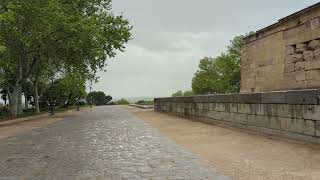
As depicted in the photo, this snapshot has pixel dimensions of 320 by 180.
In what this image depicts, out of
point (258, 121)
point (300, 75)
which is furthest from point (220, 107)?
point (258, 121)

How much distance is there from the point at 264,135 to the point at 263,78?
715 cm

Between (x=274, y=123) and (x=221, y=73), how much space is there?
221ft

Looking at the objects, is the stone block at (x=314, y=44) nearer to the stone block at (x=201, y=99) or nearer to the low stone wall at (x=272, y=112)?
the low stone wall at (x=272, y=112)

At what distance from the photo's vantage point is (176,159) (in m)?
8.98

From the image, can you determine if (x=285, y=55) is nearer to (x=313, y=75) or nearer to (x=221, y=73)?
(x=313, y=75)

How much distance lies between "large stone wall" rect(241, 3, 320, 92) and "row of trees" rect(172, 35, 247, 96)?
34.7 meters

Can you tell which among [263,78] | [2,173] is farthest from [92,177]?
[263,78]

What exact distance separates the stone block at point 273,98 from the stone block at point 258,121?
53cm

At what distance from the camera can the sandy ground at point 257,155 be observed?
23.3 ft

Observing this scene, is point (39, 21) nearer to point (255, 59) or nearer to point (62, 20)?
point (62, 20)

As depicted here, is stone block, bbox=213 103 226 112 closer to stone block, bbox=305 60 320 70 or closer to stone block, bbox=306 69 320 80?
stone block, bbox=306 69 320 80

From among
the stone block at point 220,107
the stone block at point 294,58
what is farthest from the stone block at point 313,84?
the stone block at point 220,107

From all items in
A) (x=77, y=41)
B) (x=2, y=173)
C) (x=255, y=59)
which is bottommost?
(x=2, y=173)

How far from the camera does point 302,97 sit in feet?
32.8
